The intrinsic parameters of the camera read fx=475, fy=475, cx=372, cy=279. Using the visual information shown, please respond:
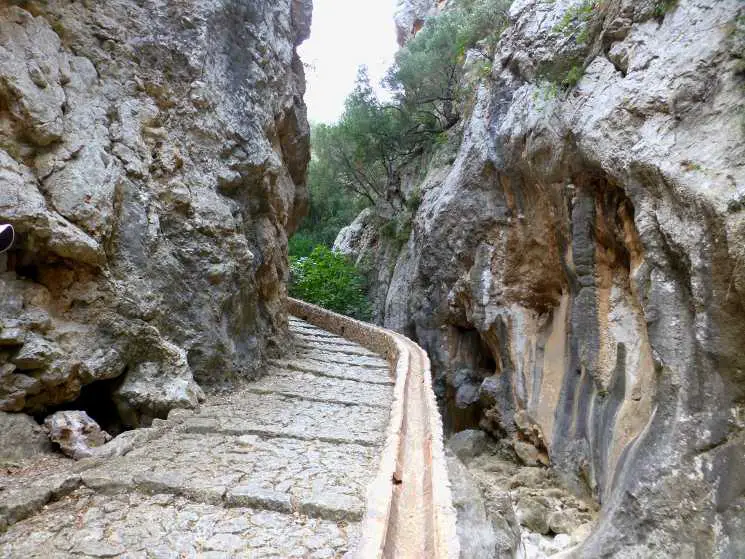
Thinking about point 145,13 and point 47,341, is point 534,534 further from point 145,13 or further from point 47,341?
point 145,13

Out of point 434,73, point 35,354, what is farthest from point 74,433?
point 434,73

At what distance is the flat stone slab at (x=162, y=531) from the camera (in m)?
3.03

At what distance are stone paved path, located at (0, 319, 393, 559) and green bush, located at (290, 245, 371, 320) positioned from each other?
13.2m

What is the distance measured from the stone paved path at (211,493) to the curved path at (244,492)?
1cm

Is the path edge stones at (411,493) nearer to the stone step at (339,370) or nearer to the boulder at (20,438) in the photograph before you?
the stone step at (339,370)

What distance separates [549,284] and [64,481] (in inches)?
380

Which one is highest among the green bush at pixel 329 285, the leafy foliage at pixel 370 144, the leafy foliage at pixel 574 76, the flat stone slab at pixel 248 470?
the leafy foliage at pixel 370 144

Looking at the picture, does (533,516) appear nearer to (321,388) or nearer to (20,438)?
(321,388)

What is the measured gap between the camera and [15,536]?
3094mm

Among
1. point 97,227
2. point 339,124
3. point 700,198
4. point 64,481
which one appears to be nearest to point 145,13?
point 97,227

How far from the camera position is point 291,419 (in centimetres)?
609

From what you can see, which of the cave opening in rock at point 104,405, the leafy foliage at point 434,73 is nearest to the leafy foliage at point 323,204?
the leafy foliage at point 434,73

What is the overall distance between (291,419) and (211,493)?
2317 millimetres

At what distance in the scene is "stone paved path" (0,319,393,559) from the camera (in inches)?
124
